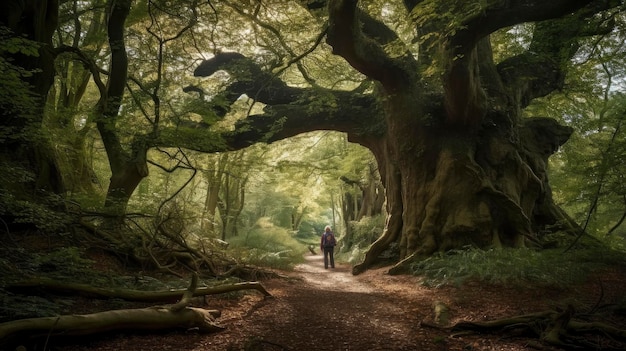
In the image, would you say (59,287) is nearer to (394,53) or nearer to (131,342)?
(131,342)

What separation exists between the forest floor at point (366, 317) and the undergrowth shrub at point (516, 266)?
23cm

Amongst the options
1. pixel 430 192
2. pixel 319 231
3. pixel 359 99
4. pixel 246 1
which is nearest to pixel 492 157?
pixel 430 192

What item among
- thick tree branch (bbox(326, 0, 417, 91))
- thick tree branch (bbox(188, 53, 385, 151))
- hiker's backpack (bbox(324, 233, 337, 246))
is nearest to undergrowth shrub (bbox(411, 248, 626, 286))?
thick tree branch (bbox(326, 0, 417, 91))

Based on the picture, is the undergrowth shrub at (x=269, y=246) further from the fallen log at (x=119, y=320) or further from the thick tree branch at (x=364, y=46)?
the fallen log at (x=119, y=320)

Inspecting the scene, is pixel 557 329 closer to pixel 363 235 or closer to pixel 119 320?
pixel 119 320

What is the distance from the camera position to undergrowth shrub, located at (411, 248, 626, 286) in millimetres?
6559

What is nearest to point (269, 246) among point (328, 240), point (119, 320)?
point (328, 240)

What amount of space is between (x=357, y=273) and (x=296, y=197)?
15345 mm

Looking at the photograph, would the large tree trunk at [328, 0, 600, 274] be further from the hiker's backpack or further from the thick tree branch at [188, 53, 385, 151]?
the hiker's backpack

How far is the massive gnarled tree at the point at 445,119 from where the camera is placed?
842 cm

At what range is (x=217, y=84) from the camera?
44.1 feet

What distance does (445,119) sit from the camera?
10.4m

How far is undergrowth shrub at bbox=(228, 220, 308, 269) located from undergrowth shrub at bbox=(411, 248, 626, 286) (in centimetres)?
554

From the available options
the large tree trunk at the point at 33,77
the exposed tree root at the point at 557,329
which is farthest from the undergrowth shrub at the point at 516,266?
the large tree trunk at the point at 33,77
